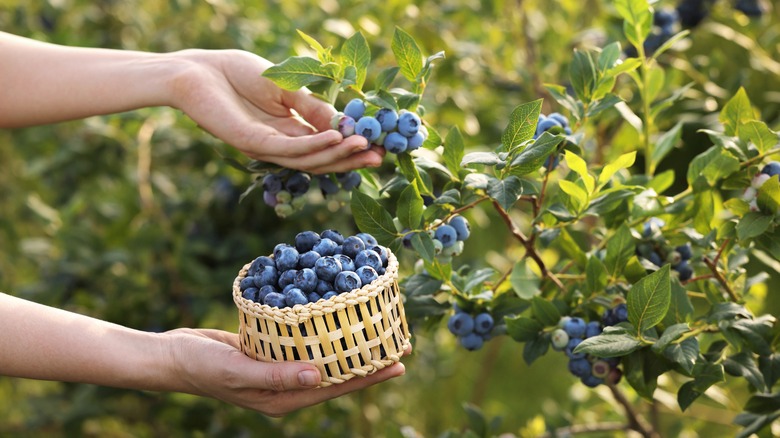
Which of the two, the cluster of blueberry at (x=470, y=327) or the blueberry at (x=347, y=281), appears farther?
the cluster of blueberry at (x=470, y=327)

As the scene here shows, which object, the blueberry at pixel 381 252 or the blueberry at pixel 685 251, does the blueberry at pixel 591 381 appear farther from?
the blueberry at pixel 381 252

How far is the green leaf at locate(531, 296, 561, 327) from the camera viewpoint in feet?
3.99

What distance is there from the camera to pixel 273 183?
134 cm

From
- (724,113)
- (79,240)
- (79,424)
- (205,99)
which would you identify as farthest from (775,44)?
(79,424)

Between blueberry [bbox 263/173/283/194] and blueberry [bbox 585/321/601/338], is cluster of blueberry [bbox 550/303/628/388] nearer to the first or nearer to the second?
blueberry [bbox 585/321/601/338]

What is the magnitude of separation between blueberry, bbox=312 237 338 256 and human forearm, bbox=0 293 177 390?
27cm

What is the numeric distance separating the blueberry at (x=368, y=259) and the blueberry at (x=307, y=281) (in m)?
0.07

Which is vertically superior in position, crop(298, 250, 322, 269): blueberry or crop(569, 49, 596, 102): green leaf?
crop(569, 49, 596, 102): green leaf

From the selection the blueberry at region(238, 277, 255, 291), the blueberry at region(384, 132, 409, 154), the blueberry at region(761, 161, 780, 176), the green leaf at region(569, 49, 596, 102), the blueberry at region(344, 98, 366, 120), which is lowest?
the blueberry at region(238, 277, 255, 291)

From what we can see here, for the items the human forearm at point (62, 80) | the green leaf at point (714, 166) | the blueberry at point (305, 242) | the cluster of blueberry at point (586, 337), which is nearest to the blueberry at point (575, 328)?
the cluster of blueberry at point (586, 337)

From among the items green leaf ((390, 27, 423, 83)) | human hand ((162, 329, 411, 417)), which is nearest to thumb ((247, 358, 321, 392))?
human hand ((162, 329, 411, 417))

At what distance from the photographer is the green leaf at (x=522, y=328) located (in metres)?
1.22

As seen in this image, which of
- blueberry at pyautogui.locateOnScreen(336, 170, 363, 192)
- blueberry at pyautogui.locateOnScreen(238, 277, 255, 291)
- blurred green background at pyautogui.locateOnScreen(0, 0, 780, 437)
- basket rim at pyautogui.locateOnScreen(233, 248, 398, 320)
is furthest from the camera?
blurred green background at pyautogui.locateOnScreen(0, 0, 780, 437)

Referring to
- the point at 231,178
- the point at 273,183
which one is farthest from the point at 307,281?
the point at 231,178
